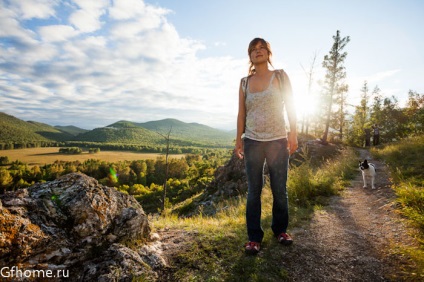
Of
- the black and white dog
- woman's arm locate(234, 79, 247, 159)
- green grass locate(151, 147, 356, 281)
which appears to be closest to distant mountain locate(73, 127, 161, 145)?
the black and white dog

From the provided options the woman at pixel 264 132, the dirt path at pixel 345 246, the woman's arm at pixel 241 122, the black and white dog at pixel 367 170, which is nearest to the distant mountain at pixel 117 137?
the black and white dog at pixel 367 170

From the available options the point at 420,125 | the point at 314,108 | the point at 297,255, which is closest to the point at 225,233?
the point at 297,255

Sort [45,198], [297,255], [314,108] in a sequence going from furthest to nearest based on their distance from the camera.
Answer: [314,108] → [297,255] → [45,198]

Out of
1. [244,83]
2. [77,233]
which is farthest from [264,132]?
[77,233]

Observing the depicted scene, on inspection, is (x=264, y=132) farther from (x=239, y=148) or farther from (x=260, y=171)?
(x=260, y=171)

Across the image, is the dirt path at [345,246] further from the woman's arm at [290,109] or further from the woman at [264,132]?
the woman's arm at [290,109]

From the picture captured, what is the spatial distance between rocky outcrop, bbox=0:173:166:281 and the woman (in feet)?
4.77

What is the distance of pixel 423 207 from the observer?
3.60 meters

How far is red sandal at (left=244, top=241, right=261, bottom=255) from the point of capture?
2.99 metres

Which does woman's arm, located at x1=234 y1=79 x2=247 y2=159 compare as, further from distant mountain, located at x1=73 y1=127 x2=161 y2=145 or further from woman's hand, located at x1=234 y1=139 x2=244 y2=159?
distant mountain, located at x1=73 y1=127 x2=161 y2=145

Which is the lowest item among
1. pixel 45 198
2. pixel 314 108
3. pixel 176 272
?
pixel 176 272

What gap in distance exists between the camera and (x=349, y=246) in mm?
3227

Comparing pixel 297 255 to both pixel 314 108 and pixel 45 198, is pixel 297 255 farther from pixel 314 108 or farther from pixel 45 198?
pixel 314 108

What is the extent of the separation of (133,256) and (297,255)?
6.98 ft
